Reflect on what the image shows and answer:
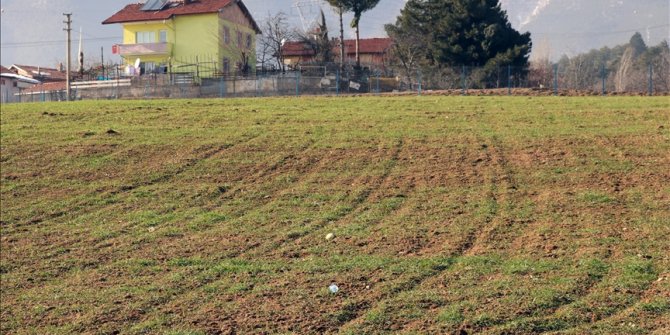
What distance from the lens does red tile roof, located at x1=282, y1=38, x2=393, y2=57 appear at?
7594 cm

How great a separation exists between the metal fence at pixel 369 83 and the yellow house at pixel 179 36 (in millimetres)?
7019

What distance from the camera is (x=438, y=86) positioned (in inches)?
1991

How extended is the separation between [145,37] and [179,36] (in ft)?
10.4

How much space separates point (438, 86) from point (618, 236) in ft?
126

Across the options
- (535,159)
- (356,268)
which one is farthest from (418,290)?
(535,159)

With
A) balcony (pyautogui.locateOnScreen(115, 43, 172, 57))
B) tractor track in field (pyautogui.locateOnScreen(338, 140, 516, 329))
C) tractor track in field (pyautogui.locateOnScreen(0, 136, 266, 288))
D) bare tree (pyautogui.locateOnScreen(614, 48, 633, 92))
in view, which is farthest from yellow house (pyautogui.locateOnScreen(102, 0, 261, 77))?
tractor track in field (pyautogui.locateOnScreen(338, 140, 516, 329))

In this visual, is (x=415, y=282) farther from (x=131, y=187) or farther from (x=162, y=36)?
(x=162, y=36)

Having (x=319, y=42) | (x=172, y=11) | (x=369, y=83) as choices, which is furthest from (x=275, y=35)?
(x=369, y=83)

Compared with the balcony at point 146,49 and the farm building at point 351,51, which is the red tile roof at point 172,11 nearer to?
the balcony at point 146,49

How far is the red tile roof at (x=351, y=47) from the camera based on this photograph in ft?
249

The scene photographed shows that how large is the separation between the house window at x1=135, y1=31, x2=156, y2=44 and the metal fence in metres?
8.97

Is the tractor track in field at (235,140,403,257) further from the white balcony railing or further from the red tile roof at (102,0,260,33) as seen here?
the white balcony railing

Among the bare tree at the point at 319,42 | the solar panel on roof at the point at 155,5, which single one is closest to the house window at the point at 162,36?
the solar panel on roof at the point at 155,5

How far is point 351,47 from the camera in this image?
84.9 meters
